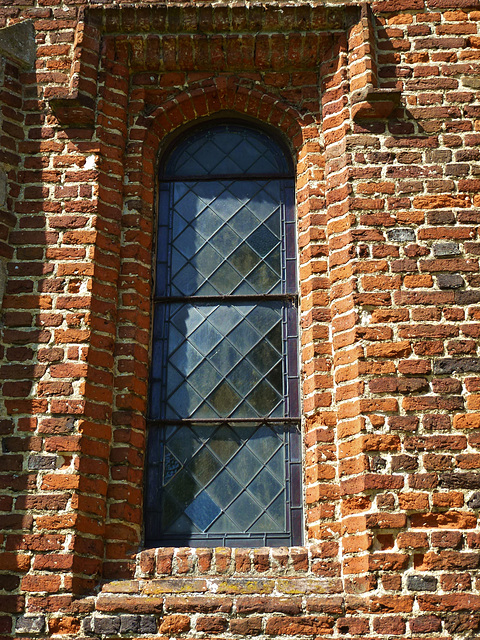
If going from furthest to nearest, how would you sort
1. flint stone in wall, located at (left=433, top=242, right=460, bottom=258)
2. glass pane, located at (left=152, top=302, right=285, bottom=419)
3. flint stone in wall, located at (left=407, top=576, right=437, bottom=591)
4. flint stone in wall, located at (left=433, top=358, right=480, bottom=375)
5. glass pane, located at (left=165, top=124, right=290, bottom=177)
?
glass pane, located at (left=165, top=124, right=290, bottom=177) < glass pane, located at (left=152, top=302, right=285, bottom=419) < flint stone in wall, located at (left=433, top=242, right=460, bottom=258) < flint stone in wall, located at (left=433, top=358, right=480, bottom=375) < flint stone in wall, located at (left=407, top=576, right=437, bottom=591)

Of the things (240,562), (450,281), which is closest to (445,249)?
(450,281)

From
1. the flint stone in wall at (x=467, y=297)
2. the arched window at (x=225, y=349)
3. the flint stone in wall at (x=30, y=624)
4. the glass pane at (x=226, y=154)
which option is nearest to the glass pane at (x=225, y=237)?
the arched window at (x=225, y=349)

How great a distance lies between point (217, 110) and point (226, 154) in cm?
31

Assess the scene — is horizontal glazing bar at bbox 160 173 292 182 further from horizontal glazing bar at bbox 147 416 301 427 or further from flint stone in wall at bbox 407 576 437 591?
flint stone in wall at bbox 407 576 437 591

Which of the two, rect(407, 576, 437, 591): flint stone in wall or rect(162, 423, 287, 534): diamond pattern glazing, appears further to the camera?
rect(162, 423, 287, 534): diamond pattern glazing

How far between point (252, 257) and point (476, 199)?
144 cm

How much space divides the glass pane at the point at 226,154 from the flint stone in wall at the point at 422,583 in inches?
111

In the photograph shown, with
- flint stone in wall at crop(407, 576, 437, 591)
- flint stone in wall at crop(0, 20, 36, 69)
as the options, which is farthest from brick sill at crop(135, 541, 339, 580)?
flint stone in wall at crop(0, 20, 36, 69)

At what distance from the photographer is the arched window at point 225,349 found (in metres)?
4.49

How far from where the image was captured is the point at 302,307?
15.9 feet

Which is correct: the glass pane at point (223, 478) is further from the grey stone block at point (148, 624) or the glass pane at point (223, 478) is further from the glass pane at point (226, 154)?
the glass pane at point (226, 154)

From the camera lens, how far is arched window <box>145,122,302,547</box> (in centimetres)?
449

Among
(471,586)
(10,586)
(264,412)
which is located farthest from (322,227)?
(10,586)

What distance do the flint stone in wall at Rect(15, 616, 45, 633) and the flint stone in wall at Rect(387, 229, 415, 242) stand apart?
112 inches
